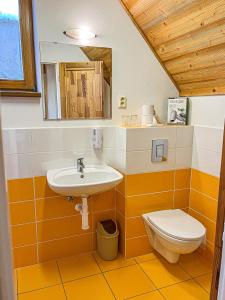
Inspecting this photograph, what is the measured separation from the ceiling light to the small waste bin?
5.14 feet

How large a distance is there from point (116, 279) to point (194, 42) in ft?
6.14

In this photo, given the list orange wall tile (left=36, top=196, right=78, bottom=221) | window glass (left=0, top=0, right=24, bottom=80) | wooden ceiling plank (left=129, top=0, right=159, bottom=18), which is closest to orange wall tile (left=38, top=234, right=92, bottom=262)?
orange wall tile (left=36, top=196, right=78, bottom=221)

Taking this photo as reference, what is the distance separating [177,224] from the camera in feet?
6.10

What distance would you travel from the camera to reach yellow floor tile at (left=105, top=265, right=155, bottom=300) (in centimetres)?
174

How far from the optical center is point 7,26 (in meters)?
1.73

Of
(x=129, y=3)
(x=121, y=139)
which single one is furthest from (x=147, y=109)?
(x=129, y=3)

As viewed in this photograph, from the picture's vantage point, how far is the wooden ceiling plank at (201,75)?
177cm

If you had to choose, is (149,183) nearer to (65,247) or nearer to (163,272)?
(163,272)

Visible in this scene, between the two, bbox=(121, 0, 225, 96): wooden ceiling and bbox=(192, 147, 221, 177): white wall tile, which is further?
bbox=(192, 147, 221, 177): white wall tile

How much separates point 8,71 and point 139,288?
1.89 meters

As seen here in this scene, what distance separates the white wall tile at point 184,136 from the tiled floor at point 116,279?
101 centimetres

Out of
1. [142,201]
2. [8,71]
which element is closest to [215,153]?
[142,201]

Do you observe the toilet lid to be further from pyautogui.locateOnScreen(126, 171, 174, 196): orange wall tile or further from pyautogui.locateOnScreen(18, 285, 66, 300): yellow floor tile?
pyautogui.locateOnScreen(18, 285, 66, 300): yellow floor tile

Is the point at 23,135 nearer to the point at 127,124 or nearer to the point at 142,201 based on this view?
the point at 127,124
